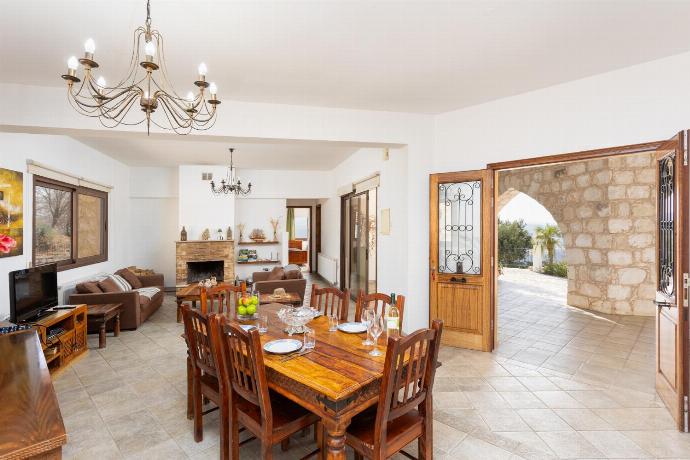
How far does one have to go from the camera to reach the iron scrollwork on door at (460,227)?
4043 millimetres

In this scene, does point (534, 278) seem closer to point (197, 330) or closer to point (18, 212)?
point (197, 330)

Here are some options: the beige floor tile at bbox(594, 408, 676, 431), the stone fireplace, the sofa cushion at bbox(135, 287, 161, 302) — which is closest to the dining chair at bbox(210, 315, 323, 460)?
the beige floor tile at bbox(594, 408, 676, 431)

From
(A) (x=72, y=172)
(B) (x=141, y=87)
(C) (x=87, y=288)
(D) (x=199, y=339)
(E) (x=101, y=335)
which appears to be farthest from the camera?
(A) (x=72, y=172)

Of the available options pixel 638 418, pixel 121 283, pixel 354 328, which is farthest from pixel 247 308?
pixel 121 283

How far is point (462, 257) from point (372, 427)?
2.71m

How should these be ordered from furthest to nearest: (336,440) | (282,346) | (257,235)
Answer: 1. (257,235)
2. (282,346)
3. (336,440)

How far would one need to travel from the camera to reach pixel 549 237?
8664 millimetres

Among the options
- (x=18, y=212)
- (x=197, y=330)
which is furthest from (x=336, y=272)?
(x=197, y=330)

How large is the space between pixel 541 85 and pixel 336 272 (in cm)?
557

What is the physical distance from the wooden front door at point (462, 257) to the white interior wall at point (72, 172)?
460 centimetres

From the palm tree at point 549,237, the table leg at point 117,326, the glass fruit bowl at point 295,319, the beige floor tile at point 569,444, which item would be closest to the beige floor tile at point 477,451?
the beige floor tile at point 569,444

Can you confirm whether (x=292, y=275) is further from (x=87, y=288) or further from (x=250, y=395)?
(x=250, y=395)

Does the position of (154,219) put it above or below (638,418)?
above

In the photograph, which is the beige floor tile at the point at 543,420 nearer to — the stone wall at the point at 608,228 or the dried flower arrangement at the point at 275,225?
the stone wall at the point at 608,228
